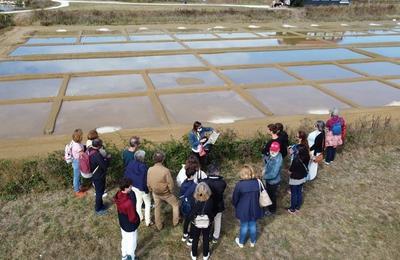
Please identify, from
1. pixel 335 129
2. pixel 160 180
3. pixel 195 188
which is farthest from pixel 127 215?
pixel 335 129

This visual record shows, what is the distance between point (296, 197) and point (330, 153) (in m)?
2.24

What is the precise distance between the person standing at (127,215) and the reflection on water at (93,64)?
1102cm

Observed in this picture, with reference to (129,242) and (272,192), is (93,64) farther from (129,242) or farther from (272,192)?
(129,242)

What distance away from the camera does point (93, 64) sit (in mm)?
15711

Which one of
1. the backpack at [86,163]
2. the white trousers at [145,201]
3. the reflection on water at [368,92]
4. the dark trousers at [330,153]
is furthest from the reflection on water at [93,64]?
the white trousers at [145,201]

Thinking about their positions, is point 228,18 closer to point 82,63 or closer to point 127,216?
point 82,63

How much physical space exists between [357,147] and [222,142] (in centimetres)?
349

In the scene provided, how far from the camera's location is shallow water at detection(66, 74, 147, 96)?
12.4 m

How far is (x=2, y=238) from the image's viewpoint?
5715 millimetres

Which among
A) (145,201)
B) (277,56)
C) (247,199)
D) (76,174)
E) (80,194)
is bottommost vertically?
(80,194)

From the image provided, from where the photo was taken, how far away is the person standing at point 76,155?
6.27 metres

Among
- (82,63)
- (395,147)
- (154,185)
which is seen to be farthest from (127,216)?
(82,63)

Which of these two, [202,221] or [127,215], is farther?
[202,221]

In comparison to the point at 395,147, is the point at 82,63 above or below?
above
